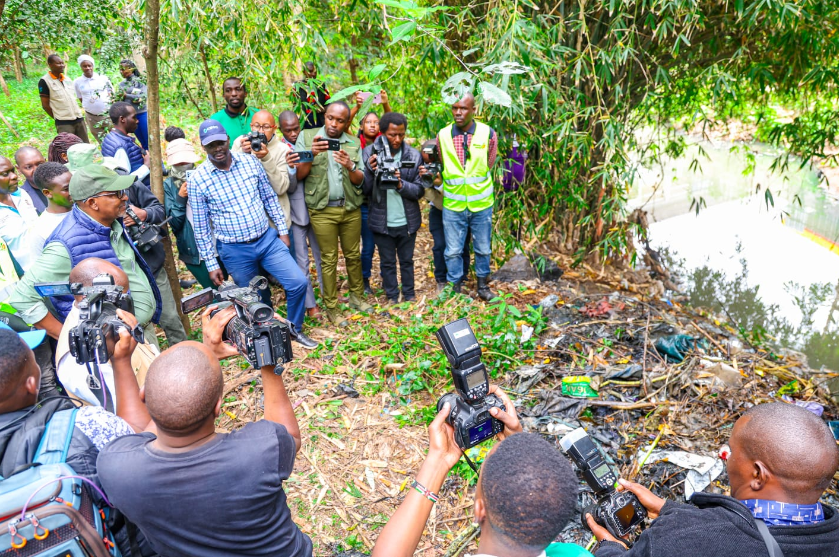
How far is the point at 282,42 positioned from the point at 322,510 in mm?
3617

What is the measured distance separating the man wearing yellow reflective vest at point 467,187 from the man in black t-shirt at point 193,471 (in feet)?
12.6

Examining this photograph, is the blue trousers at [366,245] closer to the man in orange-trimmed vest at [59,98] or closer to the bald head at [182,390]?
the bald head at [182,390]

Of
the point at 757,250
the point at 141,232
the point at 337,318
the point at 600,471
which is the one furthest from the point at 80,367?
the point at 757,250

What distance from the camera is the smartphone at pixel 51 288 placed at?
3119 mm

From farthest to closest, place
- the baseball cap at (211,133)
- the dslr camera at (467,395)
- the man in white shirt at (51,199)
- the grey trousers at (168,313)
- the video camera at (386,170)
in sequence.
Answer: the video camera at (386,170), the grey trousers at (168,313), the baseball cap at (211,133), the man in white shirt at (51,199), the dslr camera at (467,395)

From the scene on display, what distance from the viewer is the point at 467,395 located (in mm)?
2195

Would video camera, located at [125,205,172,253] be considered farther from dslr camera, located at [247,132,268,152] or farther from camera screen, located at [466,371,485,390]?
camera screen, located at [466,371,485,390]

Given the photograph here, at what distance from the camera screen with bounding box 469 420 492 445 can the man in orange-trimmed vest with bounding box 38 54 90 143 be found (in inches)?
303

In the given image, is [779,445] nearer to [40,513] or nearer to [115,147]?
[40,513]

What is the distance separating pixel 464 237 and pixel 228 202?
7.88ft

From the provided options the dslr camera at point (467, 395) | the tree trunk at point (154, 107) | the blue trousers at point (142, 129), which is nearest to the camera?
the dslr camera at point (467, 395)

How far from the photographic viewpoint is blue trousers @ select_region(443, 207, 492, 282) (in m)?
5.64

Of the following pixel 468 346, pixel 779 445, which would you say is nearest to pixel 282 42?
pixel 468 346

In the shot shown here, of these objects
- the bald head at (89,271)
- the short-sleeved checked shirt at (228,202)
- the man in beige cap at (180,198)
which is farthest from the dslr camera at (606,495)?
the man in beige cap at (180,198)
